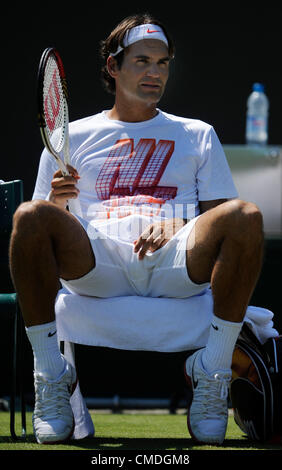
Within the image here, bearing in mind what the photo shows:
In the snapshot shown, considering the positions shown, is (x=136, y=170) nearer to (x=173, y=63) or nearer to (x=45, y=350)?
(x=45, y=350)

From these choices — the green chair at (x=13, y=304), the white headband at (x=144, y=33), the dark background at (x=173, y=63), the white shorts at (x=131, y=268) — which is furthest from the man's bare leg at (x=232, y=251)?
the dark background at (x=173, y=63)

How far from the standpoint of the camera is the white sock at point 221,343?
105 inches

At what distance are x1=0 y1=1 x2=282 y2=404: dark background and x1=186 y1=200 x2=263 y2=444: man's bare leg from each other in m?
2.85

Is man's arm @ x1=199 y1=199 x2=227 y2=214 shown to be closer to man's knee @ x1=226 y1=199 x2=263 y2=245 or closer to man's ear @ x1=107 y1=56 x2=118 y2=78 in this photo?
man's knee @ x1=226 y1=199 x2=263 y2=245

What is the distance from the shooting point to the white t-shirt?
309 cm

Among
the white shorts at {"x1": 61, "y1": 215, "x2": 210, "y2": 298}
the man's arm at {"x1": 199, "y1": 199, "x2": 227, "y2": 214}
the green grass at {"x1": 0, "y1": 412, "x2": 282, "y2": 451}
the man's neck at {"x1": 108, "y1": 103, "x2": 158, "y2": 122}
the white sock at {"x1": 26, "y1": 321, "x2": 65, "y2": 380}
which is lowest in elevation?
the green grass at {"x1": 0, "y1": 412, "x2": 282, "y2": 451}

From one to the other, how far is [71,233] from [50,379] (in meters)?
0.44

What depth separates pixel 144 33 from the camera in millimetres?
3287

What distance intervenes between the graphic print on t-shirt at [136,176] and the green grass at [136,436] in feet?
2.58

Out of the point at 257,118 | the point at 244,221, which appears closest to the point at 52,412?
the point at 244,221

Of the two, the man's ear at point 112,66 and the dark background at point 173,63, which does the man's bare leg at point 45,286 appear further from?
the dark background at point 173,63

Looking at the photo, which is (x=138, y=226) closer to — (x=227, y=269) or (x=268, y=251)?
(x=227, y=269)

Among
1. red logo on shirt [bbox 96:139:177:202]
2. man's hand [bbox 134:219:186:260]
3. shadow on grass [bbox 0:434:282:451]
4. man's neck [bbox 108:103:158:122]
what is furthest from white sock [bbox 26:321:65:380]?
man's neck [bbox 108:103:158:122]

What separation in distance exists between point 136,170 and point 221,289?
68 centimetres
